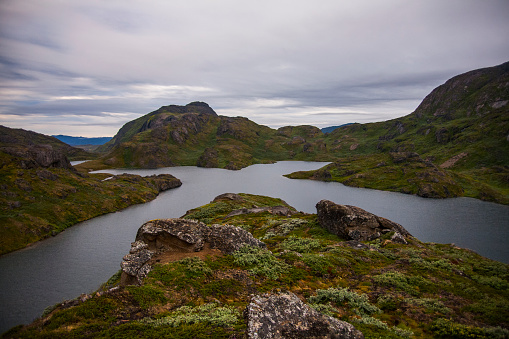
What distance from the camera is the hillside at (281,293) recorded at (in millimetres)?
10539

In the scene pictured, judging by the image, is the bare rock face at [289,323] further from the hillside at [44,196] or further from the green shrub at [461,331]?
the hillside at [44,196]

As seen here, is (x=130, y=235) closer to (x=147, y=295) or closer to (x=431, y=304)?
(x=147, y=295)

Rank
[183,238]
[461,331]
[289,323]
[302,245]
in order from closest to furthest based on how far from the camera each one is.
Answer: [289,323] → [461,331] → [183,238] → [302,245]

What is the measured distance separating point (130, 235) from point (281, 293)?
78.8 meters

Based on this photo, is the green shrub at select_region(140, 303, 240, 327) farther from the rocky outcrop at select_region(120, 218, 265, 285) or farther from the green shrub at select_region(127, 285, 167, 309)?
the rocky outcrop at select_region(120, 218, 265, 285)

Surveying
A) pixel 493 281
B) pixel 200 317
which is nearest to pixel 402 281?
pixel 493 281

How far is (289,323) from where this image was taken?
10117 mm

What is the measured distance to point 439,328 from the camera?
43.1ft

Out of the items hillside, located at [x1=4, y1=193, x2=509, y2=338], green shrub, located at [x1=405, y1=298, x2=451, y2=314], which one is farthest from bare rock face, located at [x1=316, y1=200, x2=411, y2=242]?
green shrub, located at [x1=405, y1=298, x2=451, y2=314]

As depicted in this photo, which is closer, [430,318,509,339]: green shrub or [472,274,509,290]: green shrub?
[430,318,509,339]: green shrub

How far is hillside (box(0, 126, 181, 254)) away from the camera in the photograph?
72.9 metres

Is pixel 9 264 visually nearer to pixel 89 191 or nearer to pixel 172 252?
pixel 89 191

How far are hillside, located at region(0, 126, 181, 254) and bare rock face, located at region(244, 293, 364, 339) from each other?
84907 mm

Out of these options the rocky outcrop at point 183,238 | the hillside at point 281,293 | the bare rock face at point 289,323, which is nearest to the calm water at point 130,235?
the rocky outcrop at point 183,238
